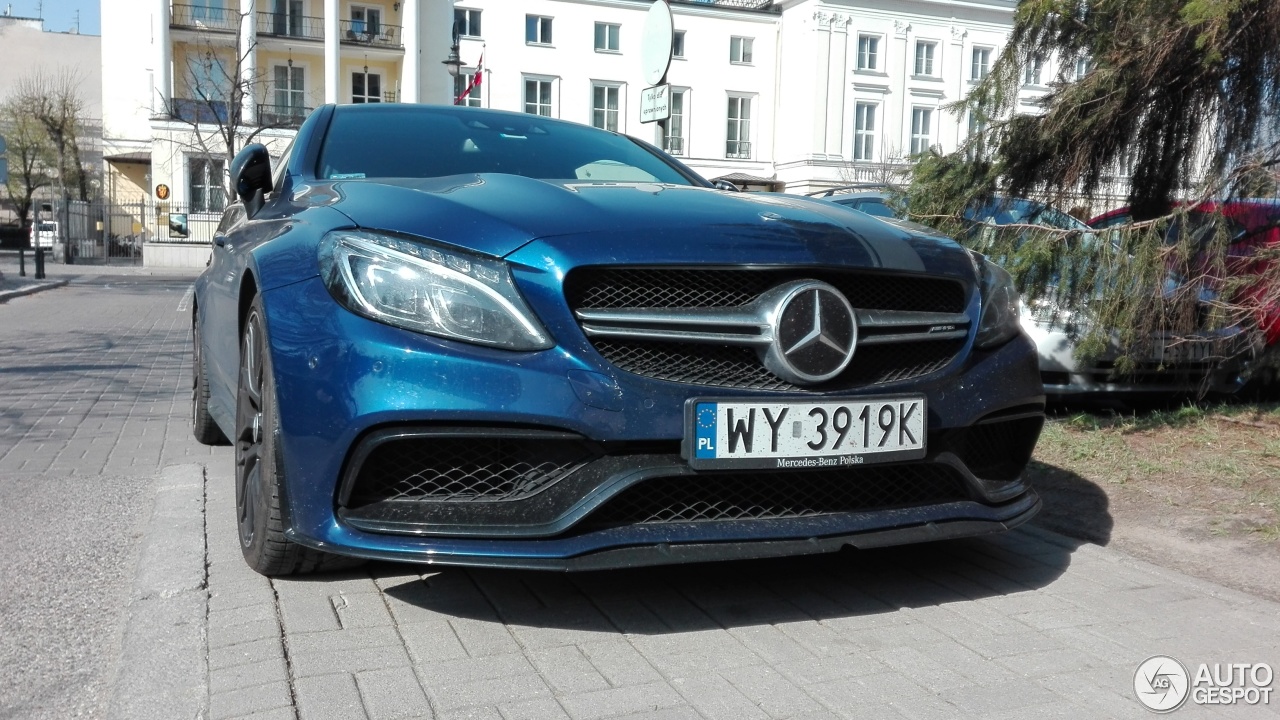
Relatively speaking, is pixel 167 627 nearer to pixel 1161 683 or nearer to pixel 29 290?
pixel 1161 683

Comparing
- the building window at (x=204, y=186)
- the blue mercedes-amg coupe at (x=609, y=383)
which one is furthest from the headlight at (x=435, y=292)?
the building window at (x=204, y=186)

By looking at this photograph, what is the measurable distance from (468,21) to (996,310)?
4502cm

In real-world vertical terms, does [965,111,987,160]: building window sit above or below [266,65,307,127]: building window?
below

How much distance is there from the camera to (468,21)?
4550cm

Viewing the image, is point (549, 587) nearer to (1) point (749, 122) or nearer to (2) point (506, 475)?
(2) point (506, 475)

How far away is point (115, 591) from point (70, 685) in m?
0.74

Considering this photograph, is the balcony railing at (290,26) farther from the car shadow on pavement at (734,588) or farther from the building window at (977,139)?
the car shadow on pavement at (734,588)

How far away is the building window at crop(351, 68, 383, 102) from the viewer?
1823 inches

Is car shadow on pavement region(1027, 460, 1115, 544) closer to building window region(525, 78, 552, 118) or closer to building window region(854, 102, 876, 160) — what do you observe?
building window region(525, 78, 552, 118)

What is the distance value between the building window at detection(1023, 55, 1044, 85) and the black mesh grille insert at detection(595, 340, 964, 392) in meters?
3.36

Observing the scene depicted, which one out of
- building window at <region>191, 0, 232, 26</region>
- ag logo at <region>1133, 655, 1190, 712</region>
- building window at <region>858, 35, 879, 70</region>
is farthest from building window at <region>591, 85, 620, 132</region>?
ag logo at <region>1133, 655, 1190, 712</region>

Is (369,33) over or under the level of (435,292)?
over

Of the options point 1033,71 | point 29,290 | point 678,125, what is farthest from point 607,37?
point 1033,71

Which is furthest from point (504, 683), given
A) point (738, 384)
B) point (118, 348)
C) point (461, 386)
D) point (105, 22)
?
point (105, 22)
